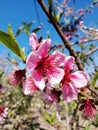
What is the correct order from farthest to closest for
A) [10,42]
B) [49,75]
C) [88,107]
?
[88,107]
[49,75]
[10,42]

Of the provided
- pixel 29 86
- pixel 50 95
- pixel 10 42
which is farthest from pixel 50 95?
pixel 10 42

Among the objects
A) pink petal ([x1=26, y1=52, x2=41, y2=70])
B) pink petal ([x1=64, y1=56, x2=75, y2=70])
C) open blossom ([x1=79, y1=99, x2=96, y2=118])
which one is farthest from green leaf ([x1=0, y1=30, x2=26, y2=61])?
open blossom ([x1=79, y1=99, x2=96, y2=118])

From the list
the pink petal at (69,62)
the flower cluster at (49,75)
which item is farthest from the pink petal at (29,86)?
the pink petal at (69,62)

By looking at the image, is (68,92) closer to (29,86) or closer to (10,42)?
(29,86)

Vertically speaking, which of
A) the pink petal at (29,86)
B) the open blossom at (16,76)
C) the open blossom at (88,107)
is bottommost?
the open blossom at (88,107)

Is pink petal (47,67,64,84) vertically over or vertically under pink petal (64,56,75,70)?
under

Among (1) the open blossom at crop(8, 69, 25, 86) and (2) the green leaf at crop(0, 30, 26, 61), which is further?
(1) the open blossom at crop(8, 69, 25, 86)

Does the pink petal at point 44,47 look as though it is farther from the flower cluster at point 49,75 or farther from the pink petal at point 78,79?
the pink petal at point 78,79

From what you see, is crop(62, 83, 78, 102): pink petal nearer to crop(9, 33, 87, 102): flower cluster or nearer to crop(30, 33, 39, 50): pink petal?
crop(9, 33, 87, 102): flower cluster
